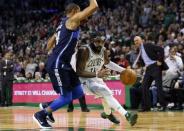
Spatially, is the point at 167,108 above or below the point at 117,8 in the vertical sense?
below

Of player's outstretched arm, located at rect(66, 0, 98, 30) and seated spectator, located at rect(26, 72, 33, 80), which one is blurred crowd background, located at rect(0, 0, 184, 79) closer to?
seated spectator, located at rect(26, 72, 33, 80)

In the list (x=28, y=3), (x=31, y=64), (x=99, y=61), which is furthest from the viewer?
(x=28, y=3)

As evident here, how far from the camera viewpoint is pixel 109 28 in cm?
2591

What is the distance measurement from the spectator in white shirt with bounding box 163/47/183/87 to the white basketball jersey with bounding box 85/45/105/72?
639cm

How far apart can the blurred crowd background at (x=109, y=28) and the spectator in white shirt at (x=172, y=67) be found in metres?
0.31

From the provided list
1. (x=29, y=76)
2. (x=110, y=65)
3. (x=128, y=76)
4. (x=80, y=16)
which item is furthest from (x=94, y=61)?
(x=29, y=76)

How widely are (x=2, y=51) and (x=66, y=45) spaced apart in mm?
20015

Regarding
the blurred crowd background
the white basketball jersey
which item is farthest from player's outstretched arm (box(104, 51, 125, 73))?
the blurred crowd background

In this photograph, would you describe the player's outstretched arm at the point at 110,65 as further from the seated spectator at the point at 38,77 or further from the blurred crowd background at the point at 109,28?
the seated spectator at the point at 38,77

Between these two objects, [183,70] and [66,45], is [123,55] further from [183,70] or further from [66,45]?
[66,45]

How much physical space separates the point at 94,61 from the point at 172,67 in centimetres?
665

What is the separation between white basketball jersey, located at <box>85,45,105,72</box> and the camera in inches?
436

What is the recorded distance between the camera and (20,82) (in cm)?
2200

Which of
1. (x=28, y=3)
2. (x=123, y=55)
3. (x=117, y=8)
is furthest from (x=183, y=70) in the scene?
(x=28, y=3)
